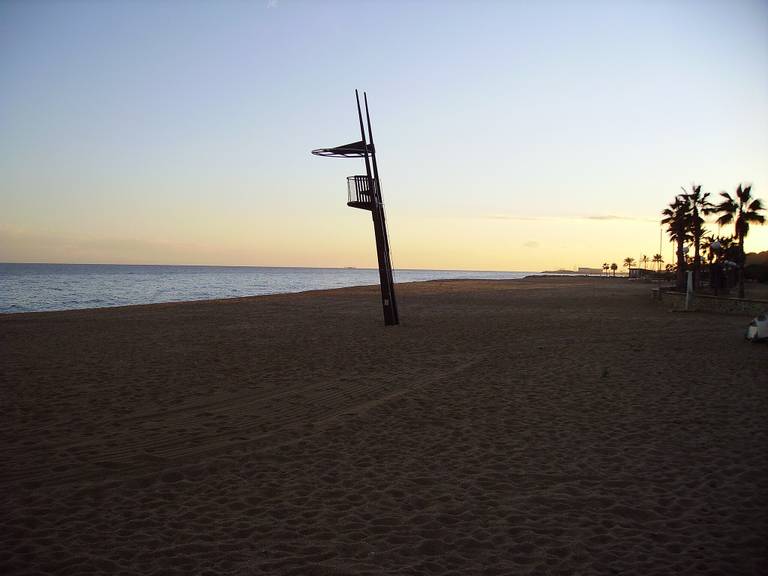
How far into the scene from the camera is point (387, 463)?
19.3 feet

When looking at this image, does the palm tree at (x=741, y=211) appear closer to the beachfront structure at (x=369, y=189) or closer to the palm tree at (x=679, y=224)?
the palm tree at (x=679, y=224)

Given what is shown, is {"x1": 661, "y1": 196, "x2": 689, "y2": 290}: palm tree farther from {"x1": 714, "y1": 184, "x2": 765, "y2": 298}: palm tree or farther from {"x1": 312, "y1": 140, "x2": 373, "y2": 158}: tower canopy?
{"x1": 312, "y1": 140, "x2": 373, "y2": 158}: tower canopy

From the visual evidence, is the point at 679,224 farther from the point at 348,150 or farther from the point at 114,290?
the point at 114,290

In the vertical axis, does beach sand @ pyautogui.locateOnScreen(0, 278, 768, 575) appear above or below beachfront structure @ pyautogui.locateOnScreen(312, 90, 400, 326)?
below

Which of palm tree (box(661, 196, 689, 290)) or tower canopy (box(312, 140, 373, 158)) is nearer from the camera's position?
tower canopy (box(312, 140, 373, 158))

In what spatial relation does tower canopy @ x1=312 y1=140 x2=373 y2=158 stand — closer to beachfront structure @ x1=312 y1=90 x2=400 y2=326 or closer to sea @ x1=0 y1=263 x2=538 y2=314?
beachfront structure @ x1=312 y1=90 x2=400 y2=326

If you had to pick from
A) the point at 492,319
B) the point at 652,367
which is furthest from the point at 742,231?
the point at 652,367

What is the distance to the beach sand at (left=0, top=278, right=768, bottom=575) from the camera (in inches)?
158

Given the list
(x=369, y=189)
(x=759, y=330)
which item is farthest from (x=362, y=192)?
(x=759, y=330)

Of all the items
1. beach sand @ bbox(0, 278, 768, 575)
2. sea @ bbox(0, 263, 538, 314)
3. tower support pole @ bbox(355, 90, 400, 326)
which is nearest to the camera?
beach sand @ bbox(0, 278, 768, 575)

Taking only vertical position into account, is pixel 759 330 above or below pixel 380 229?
below

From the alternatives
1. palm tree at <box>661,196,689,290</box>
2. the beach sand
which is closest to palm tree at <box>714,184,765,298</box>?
palm tree at <box>661,196,689,290</box>

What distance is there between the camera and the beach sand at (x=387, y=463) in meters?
4.02

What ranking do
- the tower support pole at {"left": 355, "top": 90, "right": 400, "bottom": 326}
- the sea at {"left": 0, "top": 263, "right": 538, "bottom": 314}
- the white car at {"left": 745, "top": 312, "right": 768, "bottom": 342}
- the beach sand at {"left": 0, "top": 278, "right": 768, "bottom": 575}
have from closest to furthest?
the beach sand at {"left": 0, "top": 278, "right": 768, "bottom": 575} < the white car at {"left": 745, "top": 312, "right": 768, "bottom": 342} < the tower support pole at {"left": 355, "top": 90, "right": 400, "bottom": 326} < the sea at {"left": 0, "top": 263, "right": 538, "bottom": 314}
